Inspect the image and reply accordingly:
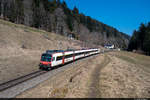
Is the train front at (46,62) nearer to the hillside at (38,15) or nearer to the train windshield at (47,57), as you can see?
the train windshield at (47,57)

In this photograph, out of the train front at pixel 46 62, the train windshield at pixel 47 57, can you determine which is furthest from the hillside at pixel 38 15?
the train front at pixel 46 62

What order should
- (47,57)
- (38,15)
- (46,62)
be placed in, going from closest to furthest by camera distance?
1. (46,62)
2. (47,57)
3. (38,15)

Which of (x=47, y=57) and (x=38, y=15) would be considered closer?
(x=47, y=57)

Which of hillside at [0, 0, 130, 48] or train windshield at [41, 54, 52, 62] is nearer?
train windshield at [41, 54, 52, 62]

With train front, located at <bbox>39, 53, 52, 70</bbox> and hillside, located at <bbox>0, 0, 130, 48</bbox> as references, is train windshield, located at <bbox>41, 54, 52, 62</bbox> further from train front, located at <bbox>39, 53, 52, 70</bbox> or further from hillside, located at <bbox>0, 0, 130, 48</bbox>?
hillside, located at <bbox>0, 0, 130, 48</bbox>

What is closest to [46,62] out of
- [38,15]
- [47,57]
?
[47,57]

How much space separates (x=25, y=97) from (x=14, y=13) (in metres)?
Answer: 63.0

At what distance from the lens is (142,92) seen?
11102 mm

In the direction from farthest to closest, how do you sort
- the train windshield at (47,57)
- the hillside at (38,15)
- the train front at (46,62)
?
the hillside at (38,15) < the train windshield at (47,57) < the train front at (46,62)

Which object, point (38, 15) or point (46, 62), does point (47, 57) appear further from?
point (38, 15)

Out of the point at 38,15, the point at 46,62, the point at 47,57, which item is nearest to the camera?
the point at 46,62

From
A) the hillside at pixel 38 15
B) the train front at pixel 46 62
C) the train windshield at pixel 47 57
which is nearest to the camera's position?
the train front at pixel 46 62

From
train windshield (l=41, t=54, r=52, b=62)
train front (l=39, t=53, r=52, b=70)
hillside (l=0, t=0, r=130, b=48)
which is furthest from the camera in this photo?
hillside (l=0, t=0, r=130, b=48)

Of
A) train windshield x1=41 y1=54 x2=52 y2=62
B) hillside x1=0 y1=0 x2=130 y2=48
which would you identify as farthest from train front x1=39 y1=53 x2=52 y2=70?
hillside x1=0 y1=0 x2=130 y2=48
